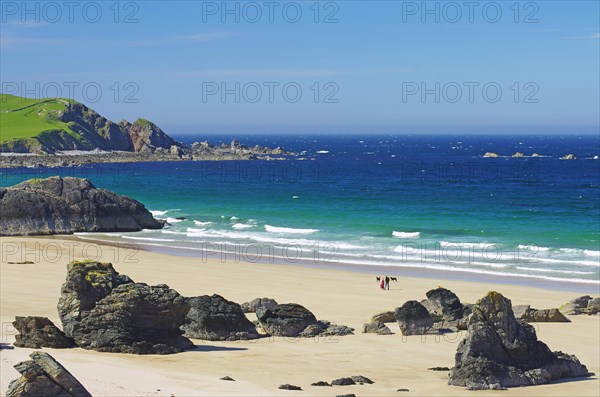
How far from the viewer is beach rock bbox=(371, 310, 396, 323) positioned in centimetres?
2852

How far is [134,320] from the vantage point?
2264 centimetres

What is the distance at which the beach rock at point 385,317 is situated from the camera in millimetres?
28516

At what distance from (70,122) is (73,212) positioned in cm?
12319

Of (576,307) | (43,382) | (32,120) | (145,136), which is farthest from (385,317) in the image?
A: (32,120)

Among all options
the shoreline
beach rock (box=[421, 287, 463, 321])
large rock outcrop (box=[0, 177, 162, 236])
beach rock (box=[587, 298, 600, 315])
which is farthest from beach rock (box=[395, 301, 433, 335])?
large rock outcrop (box=[0, 177, 162, 236])

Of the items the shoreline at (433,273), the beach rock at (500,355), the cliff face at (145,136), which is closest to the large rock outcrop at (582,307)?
the shoreline at (433,273)

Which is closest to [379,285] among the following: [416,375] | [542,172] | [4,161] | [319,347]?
[319,347]

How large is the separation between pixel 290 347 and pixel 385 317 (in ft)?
17.4

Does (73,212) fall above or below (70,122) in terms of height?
below

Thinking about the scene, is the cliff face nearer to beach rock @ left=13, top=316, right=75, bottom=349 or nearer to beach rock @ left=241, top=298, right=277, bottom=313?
beach rock @ left=241, top=298, right=277, bottom=313

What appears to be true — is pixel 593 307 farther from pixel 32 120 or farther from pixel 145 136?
pixel 32 120

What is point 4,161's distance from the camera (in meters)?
142

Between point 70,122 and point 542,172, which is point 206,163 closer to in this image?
point 70,122

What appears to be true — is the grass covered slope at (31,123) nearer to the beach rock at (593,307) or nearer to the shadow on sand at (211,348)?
the beach rock at (593,307)
